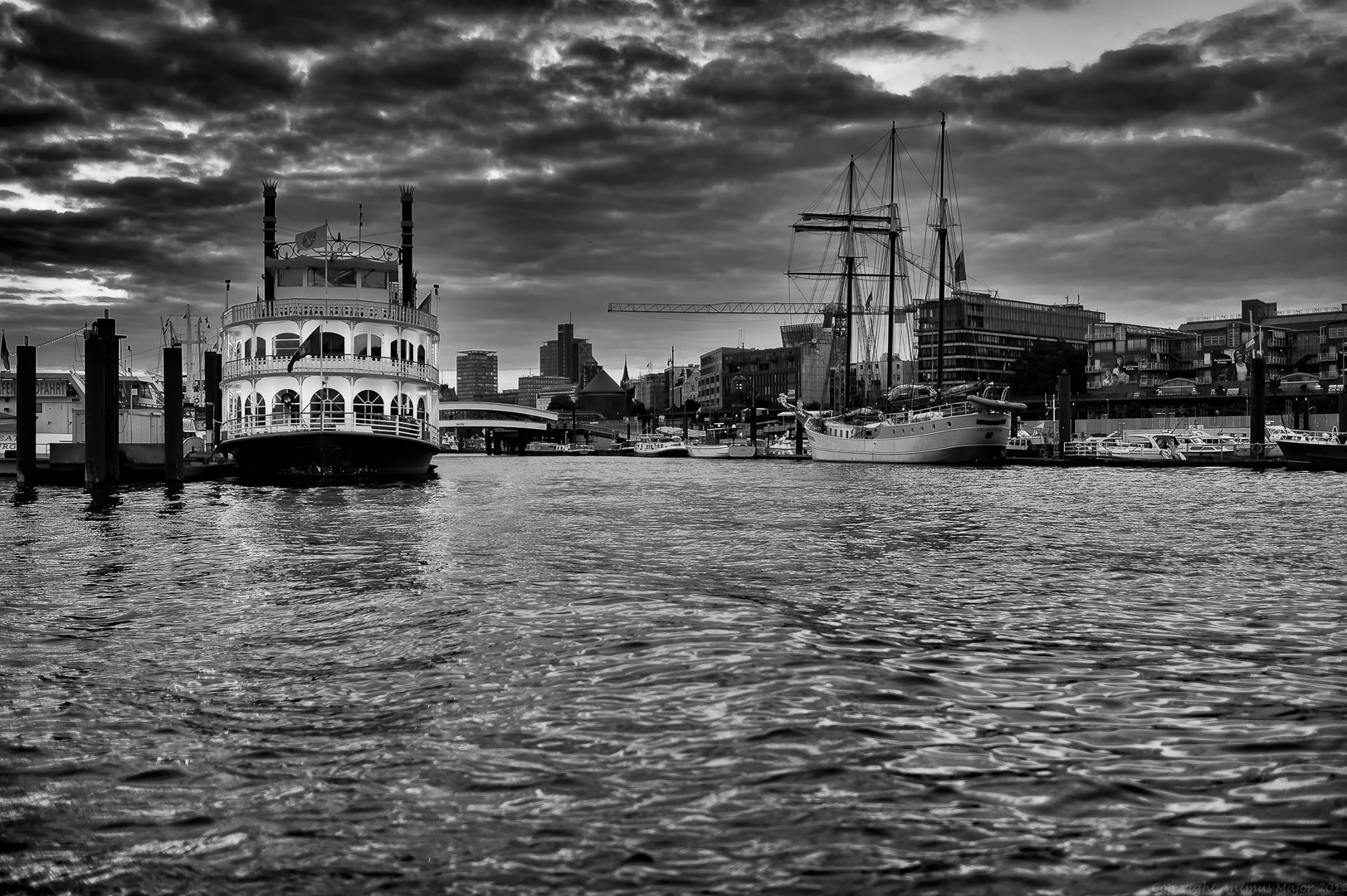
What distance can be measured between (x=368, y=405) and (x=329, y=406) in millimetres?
1760

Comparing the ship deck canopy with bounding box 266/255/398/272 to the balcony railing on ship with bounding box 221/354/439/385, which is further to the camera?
the ship deck canopy with bounding box 266/255/398/272

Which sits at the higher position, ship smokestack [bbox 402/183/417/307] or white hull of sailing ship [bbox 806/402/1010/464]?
ship smokestack [bbox 402/183/417/307]

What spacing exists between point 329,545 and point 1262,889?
16763 mm

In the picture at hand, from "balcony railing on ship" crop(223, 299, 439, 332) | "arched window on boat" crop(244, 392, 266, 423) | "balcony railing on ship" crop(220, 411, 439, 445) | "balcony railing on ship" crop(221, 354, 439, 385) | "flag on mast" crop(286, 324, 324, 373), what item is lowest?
"balcony railing on ship" crop(220, 411, 439, 445)

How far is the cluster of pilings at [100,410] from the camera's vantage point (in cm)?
3550

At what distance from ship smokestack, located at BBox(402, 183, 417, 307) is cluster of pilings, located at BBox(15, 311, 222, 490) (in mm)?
17537

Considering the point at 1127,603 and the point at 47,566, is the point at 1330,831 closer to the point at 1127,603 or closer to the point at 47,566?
the point at 1127,603

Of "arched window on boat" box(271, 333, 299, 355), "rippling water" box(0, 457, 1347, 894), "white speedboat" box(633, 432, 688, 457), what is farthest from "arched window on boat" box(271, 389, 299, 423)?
"white speedboat" box(633, 432, 688, 457)

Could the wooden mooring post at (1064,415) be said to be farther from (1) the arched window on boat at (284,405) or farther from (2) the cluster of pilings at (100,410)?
(2) the cluster of pilings at (100,410)

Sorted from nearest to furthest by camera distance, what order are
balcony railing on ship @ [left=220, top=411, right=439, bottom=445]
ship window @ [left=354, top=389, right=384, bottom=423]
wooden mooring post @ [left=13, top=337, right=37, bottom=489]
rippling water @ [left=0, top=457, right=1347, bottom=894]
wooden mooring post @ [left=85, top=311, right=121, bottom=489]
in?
rippling water @ [left=0, top=457, right=1347, bottom=894], wooden mooring post @ [left=85, top=311, right=121, bottom=489], wooden mooring post @ [left=13, top=337, right=37, bottom=489], balcony railing on ship @ [left=220, top=411, right=439, bottom=445], ship window @ [left=354, top=389, right=384, bottom=423]

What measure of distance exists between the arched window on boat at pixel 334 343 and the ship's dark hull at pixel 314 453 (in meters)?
5.09

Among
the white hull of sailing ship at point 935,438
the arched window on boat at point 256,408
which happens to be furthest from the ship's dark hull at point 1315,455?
the arched window on boat at point 256,408

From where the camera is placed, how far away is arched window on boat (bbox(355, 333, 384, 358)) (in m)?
46.2

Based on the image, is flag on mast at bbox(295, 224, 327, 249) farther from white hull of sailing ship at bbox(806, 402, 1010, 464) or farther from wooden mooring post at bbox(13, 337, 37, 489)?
white hull of sailing ship at bbox(806, 402, 1010, 464)
